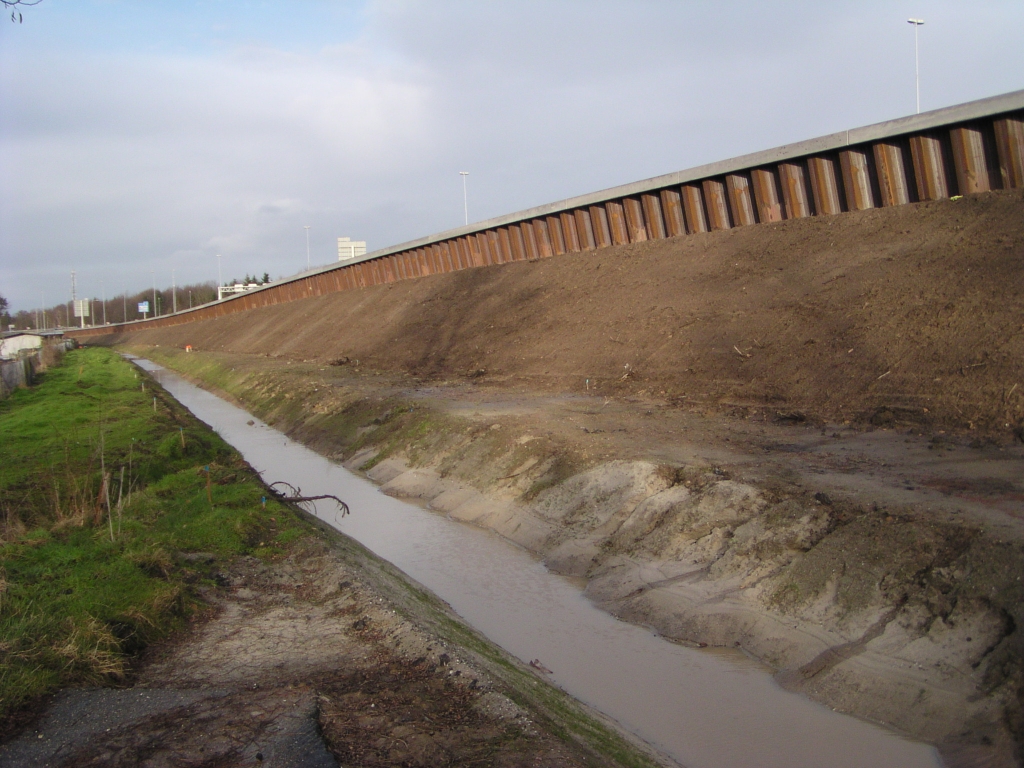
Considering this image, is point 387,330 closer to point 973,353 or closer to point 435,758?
point 973,353

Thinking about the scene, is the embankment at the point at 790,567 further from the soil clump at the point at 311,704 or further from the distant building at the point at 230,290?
the distant building at the point at 230,290

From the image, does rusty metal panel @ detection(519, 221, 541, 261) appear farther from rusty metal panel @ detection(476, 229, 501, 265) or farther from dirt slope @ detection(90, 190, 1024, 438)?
rusty metal panel @ detection(476, 229, 501, 265)

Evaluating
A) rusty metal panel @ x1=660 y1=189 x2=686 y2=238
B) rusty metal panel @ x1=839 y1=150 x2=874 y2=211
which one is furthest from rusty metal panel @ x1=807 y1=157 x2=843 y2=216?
rusty metal panel @ x1=660 y1=189 x2=686 y2=238

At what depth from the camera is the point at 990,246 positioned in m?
15.2

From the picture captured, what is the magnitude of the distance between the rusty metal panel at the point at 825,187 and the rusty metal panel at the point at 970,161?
10.5 ft

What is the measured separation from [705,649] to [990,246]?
1066 cm

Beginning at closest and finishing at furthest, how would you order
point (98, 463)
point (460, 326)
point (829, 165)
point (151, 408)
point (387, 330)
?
point (98, 463) < point (829, 165) < point (151, 408) < point (460, 326) < point (387, 330)

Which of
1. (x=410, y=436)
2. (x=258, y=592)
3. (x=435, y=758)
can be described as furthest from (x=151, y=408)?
(x=435, y=758)

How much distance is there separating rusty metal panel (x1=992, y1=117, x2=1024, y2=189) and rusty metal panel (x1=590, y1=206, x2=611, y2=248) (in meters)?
13.9

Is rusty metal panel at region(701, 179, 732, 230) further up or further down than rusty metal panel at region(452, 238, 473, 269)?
further down

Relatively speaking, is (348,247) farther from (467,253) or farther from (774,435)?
(774,435)

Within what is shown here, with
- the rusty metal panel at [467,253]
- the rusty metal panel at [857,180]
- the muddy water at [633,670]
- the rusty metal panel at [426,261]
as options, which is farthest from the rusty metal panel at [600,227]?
the muddy water at [633,670]

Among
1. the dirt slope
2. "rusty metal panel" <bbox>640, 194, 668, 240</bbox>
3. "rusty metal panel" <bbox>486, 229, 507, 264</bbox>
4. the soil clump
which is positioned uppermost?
"rusty metal panel" <bbox>486, 229, 507, 264</bbox>

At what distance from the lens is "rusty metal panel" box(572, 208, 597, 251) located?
99.1ft
